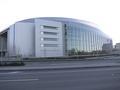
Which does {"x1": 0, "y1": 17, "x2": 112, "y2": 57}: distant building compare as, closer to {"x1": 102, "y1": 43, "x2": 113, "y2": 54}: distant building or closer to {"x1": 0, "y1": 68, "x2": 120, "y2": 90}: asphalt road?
{"x1": 102, "y1": 43, "x2": 113, "y2": 54}: distant building

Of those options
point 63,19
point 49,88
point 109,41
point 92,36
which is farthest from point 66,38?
point 49,88

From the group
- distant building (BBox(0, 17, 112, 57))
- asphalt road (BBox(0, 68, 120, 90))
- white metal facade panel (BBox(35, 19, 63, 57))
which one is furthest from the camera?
distant building (BBox(0, 17, 112, 57))

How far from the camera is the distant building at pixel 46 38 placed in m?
90.3

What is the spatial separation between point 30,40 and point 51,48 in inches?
378

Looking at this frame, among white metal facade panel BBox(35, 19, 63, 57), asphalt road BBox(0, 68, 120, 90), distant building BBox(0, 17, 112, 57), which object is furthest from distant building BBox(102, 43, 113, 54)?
asphalt road BBox(0, 68, 120, 90)

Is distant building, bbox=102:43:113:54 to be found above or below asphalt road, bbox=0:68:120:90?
above

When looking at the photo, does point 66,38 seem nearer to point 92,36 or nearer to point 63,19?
point 63,19

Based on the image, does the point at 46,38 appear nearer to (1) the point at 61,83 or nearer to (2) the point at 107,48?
(2) the point at 107,48

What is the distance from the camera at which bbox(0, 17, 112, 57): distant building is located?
90.3 metres

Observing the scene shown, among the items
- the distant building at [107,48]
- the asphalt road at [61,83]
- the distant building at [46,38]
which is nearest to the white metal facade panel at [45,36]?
the distant building at [46,38]

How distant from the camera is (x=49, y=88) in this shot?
9672mm

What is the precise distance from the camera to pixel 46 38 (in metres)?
92.9

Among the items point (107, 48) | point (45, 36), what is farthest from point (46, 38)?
point (107, 48)

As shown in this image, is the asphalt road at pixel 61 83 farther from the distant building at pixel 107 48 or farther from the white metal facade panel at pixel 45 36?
the white metal facade panel at pixel 45 36
